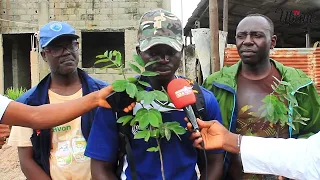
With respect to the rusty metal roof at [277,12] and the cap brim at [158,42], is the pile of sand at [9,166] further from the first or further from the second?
the cap brim at [158,42]

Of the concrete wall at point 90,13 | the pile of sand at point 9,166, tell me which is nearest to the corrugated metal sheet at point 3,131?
the pile of sand at point 9,166

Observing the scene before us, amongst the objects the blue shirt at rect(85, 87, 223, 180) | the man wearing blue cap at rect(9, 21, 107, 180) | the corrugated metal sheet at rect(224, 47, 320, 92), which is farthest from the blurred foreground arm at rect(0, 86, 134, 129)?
the corrugated metal sheet at rect(224, 47, 320, 92)

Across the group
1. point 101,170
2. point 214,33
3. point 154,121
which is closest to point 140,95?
point 154,121

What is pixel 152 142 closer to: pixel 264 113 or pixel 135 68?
pixel 135 68

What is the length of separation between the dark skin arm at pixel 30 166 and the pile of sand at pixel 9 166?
492 cm

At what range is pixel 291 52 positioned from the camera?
6.15 meters

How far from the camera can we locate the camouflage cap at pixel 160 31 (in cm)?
213

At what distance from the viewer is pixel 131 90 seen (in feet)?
6.03

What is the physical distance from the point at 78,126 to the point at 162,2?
9.73 meters

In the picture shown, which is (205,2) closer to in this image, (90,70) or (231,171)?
(90,70)

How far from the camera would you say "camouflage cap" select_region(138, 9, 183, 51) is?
2127 mm

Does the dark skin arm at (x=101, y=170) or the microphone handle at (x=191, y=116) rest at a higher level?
the microphone handle at (x=191, y=116)

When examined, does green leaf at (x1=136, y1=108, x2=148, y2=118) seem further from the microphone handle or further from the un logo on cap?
the un logo on cap

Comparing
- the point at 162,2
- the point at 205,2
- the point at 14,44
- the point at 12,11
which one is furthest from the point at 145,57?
the point at 14,44
